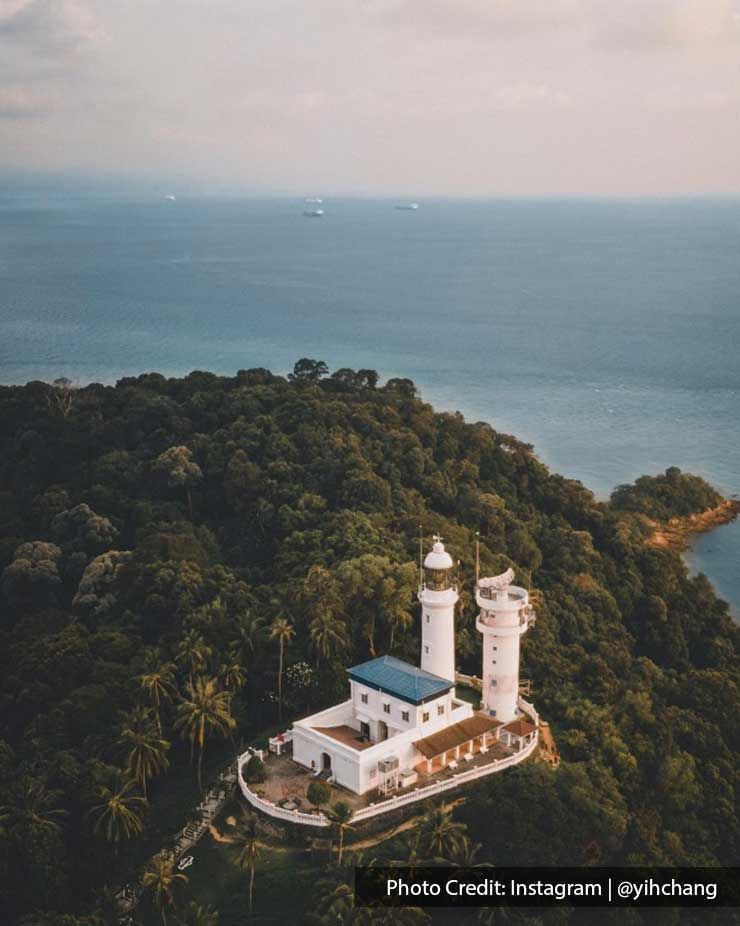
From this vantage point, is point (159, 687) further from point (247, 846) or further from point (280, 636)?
point (247, 846)

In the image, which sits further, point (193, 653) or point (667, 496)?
point (667, 496)

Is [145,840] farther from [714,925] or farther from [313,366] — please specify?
[313,366]

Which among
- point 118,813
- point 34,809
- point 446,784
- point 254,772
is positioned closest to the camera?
point 118,813

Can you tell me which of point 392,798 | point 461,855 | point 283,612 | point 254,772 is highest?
point 283,612

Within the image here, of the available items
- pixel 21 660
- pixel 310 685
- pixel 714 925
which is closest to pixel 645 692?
pixel 714 925

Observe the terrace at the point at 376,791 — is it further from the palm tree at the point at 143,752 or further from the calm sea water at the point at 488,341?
the calm sea water at the point at 488,341

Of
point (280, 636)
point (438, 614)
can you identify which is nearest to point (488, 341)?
point (280, 636)
